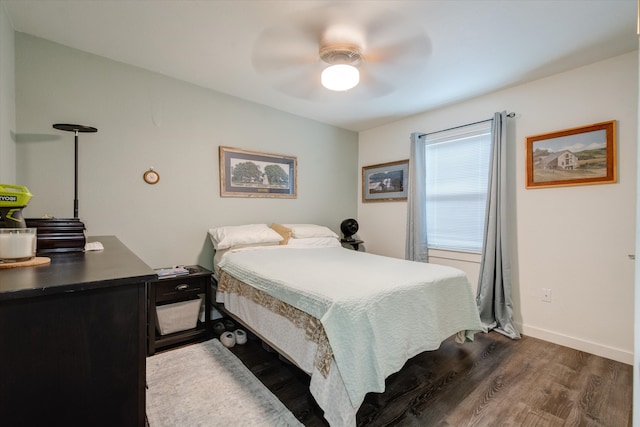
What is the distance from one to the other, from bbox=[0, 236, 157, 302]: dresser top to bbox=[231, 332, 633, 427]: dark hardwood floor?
1.27 metres

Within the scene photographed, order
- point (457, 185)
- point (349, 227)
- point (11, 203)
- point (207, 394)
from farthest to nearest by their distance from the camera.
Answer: point (349, 227) → point (457, 185) → point (207, 394) → point (11, 203)

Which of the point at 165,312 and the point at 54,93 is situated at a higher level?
the point at 54,93

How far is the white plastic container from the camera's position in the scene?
2.94 ft

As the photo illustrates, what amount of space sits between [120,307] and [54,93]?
2338 mm

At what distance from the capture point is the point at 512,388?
180 cm

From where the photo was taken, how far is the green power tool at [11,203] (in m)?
1.00

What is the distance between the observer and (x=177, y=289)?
232 centimetres

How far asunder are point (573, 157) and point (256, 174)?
3.06 m

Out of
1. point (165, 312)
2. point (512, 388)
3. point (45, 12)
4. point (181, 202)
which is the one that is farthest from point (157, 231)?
point (512, 388)

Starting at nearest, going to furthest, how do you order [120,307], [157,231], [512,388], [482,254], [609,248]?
[120,307]
[512,388]
[609,248]
[157,231]
[482,254]

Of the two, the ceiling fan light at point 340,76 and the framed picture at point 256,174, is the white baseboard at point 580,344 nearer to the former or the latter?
the ceiling fan light at point 340,76

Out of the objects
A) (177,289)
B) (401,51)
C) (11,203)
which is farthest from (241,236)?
(401,51)

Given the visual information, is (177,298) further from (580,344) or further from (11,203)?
(580,344)

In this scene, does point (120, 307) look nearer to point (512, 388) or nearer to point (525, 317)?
point (512, 388)
